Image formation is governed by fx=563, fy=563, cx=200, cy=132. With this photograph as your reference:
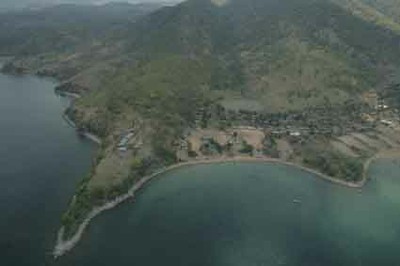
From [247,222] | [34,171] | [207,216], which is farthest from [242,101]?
[247,222]

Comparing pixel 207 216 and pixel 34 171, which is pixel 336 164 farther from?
pixel 34 171

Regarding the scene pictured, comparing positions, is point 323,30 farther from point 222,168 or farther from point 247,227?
point 247,227

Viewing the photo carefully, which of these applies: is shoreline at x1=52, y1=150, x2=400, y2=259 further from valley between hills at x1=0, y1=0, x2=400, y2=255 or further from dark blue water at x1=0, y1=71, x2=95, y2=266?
dark blue water at x1=0, y1=71, x2=95, y2=266

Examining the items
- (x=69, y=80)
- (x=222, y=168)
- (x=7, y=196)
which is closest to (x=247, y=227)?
(x=222, y=168)

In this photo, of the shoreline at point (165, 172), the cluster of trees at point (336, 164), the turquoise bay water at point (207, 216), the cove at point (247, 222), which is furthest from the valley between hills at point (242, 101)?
the cove at point (247, 222)

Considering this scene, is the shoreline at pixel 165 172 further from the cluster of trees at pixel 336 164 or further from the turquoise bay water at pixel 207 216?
the turquoise bay water at pixel 207 216

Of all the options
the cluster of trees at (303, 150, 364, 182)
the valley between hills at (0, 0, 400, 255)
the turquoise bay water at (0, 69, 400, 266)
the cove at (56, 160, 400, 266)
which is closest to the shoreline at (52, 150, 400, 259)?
the valley between hills at (0, 0, 400, 255)
